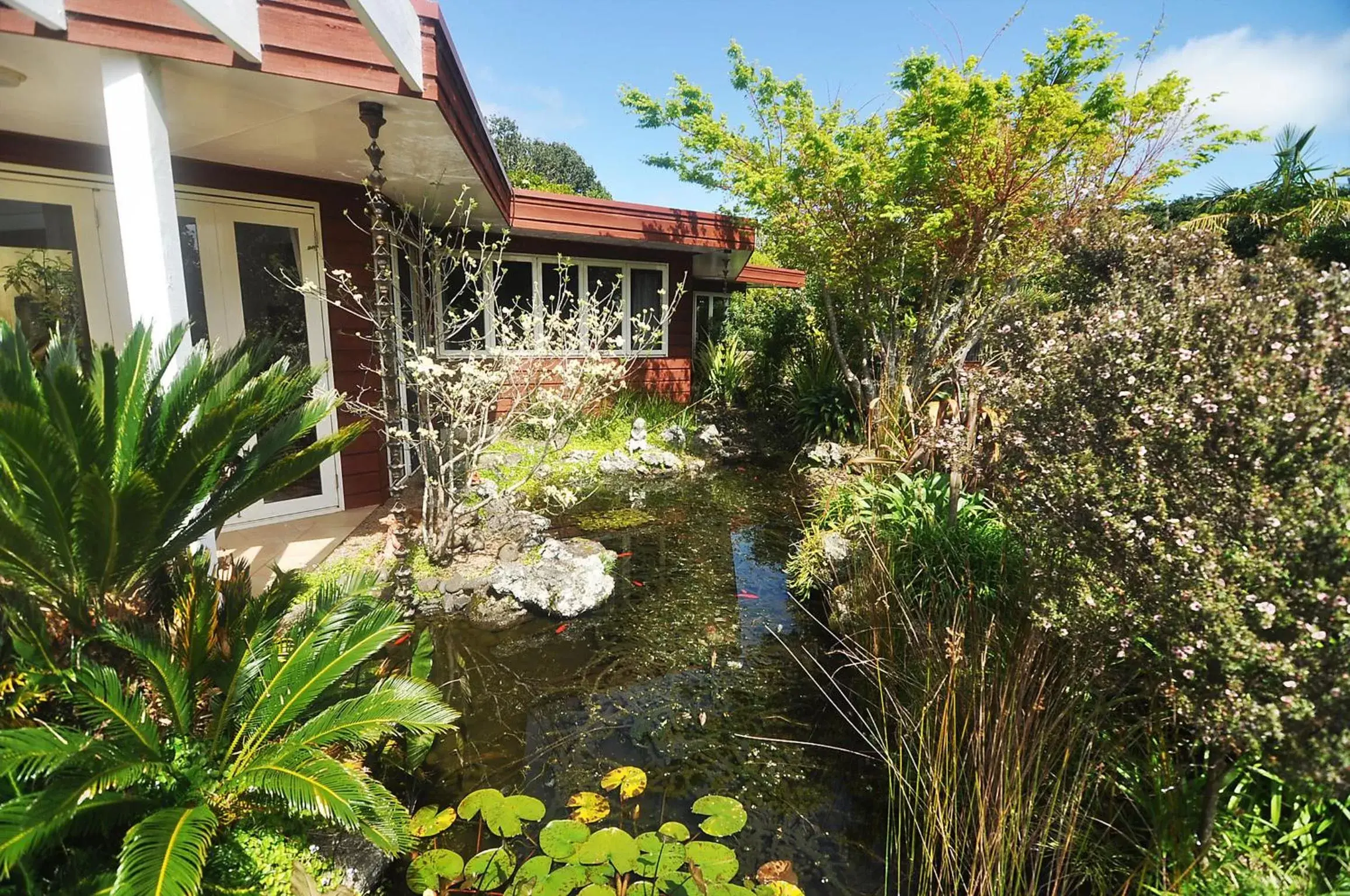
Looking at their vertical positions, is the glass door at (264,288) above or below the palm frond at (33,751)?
above

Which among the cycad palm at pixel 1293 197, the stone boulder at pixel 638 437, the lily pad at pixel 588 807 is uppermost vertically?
the cycad palm at pixel 1293 197

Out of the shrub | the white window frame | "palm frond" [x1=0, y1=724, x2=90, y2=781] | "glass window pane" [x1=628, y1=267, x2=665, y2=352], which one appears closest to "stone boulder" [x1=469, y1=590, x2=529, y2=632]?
"palm frond" [x1=0, y1=724, x2=90, y2=781]

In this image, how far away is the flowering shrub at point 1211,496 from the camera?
140cm

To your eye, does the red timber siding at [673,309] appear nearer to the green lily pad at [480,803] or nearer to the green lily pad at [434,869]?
the green lily pad at [480,803]

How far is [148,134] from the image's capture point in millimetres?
2707

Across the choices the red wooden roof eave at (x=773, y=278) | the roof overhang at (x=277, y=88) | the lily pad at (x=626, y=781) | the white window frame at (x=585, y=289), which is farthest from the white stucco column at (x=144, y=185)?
the red wooden roof eave at (x=773, y=278)

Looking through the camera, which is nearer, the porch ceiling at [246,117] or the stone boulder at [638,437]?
the porch ceiling at [246,117]

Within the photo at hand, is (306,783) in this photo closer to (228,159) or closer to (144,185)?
(144,185)

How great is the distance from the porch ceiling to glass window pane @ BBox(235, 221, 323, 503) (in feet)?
1.74

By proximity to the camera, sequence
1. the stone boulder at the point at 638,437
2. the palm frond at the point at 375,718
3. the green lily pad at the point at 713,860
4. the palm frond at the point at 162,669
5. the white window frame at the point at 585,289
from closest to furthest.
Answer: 1. the palm frond at the point at 162,669
2. the palm frond at the point at 375,718
3. the green lily pad at the point at 713,860
4. the white window frame at the point at 585,289
5. the stone boulder at the point at 638,437

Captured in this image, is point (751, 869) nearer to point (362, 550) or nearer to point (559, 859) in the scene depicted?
point (559, 859)

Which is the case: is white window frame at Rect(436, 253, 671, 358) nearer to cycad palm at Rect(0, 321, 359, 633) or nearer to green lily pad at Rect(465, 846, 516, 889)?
cycad palm at Rect(0, 321, 359, 633)

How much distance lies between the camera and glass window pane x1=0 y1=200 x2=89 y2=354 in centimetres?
386

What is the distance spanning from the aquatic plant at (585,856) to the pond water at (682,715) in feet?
0.26
